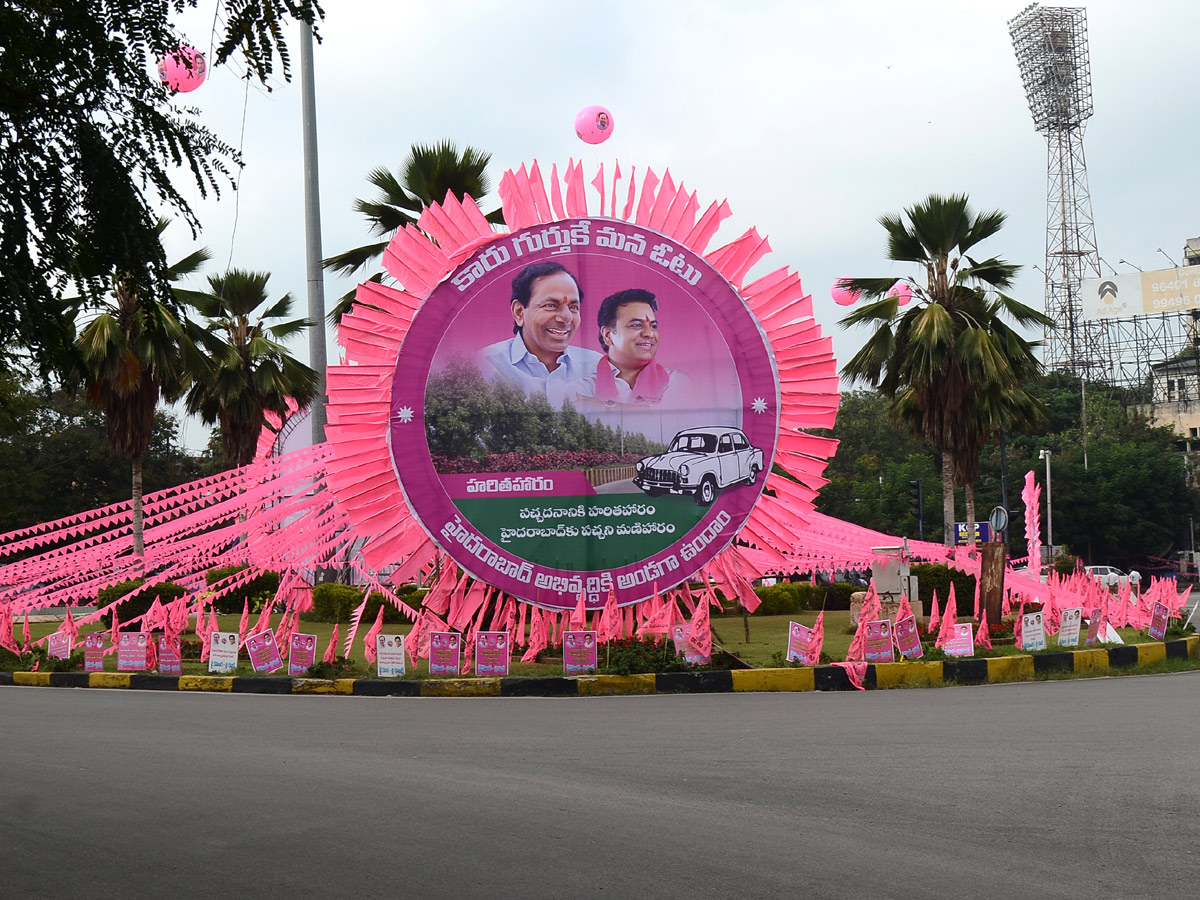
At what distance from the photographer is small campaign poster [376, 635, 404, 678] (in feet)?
40.8

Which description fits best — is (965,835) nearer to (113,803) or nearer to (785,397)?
(113,803)

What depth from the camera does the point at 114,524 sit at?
33.6m

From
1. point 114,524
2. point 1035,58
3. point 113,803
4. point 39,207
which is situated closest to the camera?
point 39,207

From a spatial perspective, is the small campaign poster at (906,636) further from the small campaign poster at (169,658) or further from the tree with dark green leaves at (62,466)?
the tree with dark green leaves at (62,466)

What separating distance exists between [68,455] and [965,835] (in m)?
43.3

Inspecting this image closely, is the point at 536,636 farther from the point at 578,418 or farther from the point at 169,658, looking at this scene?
the point at 169,658

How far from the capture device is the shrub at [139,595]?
821 inches

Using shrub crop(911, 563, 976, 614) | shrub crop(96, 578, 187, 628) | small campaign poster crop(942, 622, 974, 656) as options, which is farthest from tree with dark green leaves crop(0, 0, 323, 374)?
shrub crop(911, 563, 976, 614)

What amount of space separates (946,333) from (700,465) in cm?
867

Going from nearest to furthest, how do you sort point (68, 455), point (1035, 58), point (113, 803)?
1. point (113, 803)
2. point (68, 455)
3. point (1035, 58)

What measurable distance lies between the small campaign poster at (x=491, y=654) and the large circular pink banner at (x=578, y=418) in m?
1.45

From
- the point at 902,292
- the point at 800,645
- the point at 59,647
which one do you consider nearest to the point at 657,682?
the point at 800,645

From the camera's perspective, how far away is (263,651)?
41.5ft

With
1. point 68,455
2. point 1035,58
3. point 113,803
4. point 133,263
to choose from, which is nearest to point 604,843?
point 113,803
